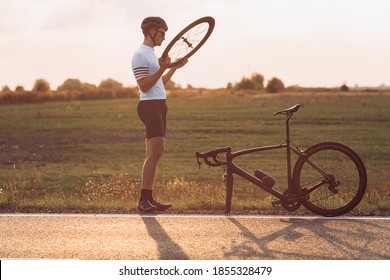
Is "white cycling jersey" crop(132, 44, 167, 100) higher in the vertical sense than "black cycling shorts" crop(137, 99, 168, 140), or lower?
higher

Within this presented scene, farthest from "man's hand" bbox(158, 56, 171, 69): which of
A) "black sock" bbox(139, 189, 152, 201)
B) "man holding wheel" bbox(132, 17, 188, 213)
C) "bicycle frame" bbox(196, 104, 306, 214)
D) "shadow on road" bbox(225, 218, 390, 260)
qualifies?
"shadow on road" bbox(225, 218, 390, 260)

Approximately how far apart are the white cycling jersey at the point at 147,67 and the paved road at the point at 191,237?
1375 millimetres

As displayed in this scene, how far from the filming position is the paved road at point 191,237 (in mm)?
5164

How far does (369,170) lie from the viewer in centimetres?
1773

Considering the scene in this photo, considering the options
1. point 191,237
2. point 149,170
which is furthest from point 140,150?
point 191,237

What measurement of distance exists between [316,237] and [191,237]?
1.18 meters

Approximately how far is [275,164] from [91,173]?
5785 millimetres

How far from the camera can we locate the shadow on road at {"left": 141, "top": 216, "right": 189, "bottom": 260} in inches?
199

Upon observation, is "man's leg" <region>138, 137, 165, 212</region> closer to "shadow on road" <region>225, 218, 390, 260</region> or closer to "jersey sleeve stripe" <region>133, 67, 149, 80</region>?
"jersey sleeve stripe" <region>133, 67, 149, 80</region>

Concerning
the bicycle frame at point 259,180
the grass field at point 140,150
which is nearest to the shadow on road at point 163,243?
the bicycle frame at point 259,180

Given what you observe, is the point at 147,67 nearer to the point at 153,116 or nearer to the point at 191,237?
the point at 153,116

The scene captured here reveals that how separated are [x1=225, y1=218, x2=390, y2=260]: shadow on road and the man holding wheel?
3.83 ft

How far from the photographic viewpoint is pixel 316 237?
224 inches
